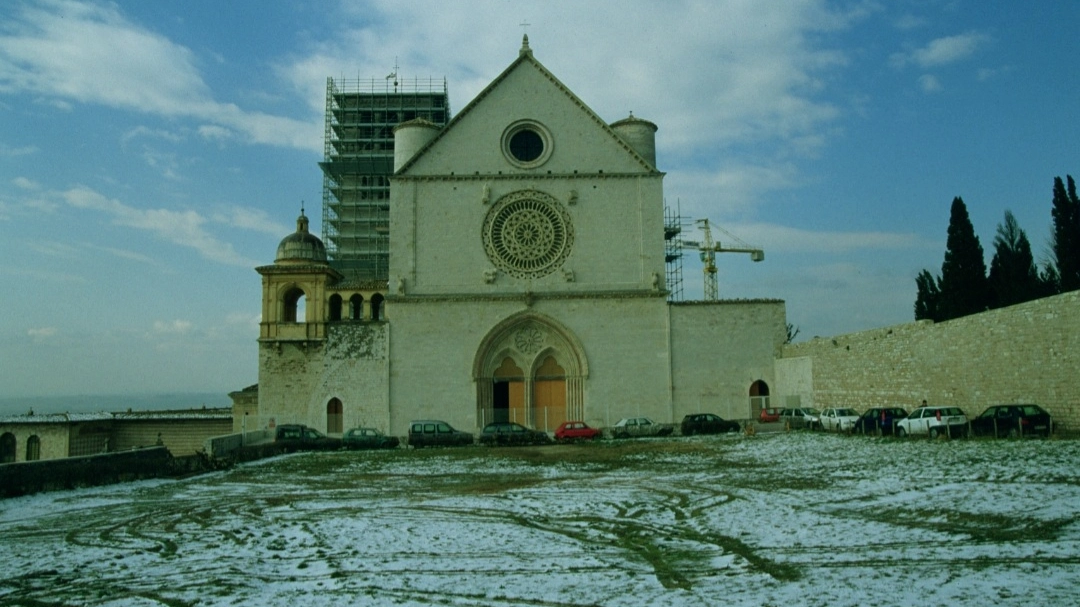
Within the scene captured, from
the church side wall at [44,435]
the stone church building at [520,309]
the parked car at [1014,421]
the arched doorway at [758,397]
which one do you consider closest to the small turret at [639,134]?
the stone church building at [520,309]

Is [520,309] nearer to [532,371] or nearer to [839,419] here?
[532,371]

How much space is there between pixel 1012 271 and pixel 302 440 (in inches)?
1129

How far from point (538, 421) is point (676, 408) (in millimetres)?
5531

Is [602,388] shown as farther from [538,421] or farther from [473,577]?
[473,577]

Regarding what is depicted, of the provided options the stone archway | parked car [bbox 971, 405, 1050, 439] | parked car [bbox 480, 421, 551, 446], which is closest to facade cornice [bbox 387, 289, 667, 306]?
the stone archway

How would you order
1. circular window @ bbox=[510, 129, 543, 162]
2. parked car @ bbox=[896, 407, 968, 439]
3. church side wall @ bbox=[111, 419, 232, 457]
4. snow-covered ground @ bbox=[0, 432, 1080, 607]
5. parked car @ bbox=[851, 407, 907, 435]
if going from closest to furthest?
snow-covered ground @ bbox=[0, 432, 1080, 607] < parked car @ bbox=[896, 407, 968, 439] < parked car @ bbox=[851, 407, 907, 435] < circular window @ bbox=[510, 129, 543, 162] < church side wall @ bbox=[111, 419, 232, 457]

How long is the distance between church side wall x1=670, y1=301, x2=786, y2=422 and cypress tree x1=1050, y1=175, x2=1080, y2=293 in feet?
34.9

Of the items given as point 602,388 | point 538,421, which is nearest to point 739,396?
point 602,388

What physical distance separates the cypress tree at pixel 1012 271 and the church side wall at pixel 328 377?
81.3ft

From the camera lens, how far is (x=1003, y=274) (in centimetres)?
3381

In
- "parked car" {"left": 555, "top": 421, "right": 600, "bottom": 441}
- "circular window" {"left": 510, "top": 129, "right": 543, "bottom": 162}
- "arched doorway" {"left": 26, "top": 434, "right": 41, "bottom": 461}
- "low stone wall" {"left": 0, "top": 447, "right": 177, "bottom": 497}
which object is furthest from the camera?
"arched doorway" {"left": 26, "top": 434, "right": 41, "bottom": 461}

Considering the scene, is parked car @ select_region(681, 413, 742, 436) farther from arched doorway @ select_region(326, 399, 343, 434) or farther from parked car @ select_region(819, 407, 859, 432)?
arched doorway @ select_region(326, 399, 343, 434)

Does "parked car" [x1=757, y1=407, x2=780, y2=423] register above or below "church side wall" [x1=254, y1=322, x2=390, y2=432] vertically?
below

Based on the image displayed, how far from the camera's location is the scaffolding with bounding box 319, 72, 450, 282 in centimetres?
4781
